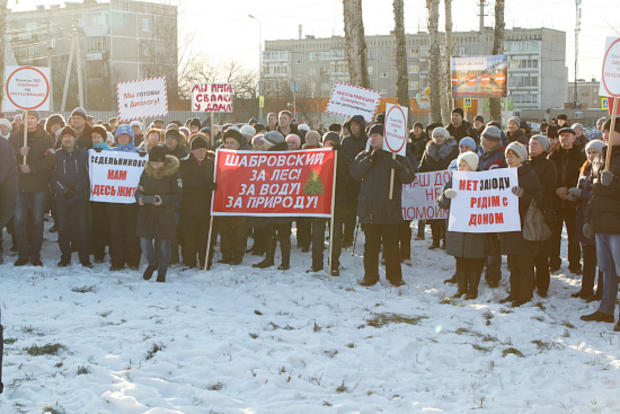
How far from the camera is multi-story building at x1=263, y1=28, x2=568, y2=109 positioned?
113m

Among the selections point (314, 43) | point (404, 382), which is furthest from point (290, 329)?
point (314, 43)

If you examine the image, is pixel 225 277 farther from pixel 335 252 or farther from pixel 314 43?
pixel 314 43

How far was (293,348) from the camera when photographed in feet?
22.4

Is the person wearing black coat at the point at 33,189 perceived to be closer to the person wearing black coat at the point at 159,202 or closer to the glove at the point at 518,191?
the person wearing black coat at the point at 159,202

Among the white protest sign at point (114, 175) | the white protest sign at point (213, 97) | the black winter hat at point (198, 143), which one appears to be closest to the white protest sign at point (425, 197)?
the black winter hat at point (198, 143)

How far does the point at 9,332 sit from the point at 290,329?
2.83 m

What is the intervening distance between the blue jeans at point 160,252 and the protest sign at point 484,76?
1245 centimetres

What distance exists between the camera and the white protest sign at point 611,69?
823cm

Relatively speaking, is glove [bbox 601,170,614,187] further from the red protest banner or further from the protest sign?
the protest sign

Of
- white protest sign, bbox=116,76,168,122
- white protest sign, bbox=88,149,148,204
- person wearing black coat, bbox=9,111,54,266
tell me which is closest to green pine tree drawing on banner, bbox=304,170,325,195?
white protest sign, bbox=88,149,148,204

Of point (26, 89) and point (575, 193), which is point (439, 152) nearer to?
point (575, 193)

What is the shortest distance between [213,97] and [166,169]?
472 cm

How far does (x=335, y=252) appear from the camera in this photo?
10.2 metres

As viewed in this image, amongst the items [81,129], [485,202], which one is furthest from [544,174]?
[81,129]
